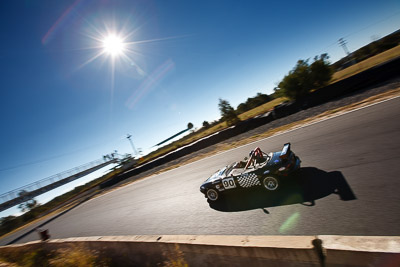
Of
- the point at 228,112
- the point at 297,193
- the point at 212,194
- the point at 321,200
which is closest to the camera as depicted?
the point at 321,200

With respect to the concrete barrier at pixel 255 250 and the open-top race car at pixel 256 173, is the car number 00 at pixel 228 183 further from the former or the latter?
the concrete barrier at pixel 255 250

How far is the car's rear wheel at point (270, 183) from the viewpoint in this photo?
563 centimetres

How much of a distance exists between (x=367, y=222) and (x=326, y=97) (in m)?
15.1

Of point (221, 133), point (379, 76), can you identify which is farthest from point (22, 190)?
point (379, 76)

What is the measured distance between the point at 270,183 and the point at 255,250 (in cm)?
310

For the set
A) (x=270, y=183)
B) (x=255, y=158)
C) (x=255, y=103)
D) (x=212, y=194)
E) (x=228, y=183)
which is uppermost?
(x=255, y=103)

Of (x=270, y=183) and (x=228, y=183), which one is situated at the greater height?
(x=228, y=183)

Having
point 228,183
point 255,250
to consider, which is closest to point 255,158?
point 228,183

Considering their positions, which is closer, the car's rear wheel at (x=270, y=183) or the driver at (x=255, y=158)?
the car's rear wheel at (x=270, y=183)

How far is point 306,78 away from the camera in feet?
67.6

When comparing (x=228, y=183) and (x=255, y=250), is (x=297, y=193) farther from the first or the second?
(x=255, y=250)

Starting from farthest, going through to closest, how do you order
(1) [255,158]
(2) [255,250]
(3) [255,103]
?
(3) [255,103], (1) [255,158], (2) [255,250]

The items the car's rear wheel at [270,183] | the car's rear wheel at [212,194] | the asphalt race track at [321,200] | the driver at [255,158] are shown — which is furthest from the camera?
the car's rear wheel at [212,194]

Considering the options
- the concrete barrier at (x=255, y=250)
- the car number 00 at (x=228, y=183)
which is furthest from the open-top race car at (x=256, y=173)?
the concrete barrier at (x=255, y=250)
